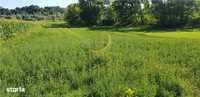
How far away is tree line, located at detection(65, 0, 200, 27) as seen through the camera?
70062 mm

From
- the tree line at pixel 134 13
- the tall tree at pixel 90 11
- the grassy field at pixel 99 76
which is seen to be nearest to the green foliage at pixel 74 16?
the tree line at pixel 134 13

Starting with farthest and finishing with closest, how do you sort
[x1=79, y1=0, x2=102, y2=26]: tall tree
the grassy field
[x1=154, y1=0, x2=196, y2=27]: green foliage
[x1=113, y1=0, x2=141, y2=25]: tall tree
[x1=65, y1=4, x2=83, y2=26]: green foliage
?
[x1=65, y1=4, x2=83, y2=26]: green foliage → [x1=79, y1=0, x2=102, y2=26]: tall tree → [x1=113, y1=0, x2=141, y2=25]: tall tree → [x1=154, y1=0, x2=196, y2=27]: green foliage → the grassy field

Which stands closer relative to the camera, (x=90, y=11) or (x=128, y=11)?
(x=128, y=11)

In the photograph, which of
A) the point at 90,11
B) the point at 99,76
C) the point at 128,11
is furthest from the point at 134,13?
the point at 99,76

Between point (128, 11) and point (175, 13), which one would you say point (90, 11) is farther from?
point (175, 13)

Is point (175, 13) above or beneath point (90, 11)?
beneath

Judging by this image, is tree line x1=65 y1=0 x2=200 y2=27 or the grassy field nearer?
the grassy field

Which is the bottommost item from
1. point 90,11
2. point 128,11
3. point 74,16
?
point 74,16

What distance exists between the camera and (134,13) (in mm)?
83750

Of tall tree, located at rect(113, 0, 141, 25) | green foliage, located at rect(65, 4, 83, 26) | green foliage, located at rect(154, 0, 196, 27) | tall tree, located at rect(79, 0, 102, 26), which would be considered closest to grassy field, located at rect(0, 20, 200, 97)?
green foliage, located at rect(154, 0, 196, 27)

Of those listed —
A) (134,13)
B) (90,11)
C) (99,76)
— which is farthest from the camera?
(90,11)

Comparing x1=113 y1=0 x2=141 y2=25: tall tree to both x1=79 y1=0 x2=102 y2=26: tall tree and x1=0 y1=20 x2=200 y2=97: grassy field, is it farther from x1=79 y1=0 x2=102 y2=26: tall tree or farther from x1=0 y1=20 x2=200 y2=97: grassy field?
x1=0 y1=20 x2=200 y2=97: grassy field

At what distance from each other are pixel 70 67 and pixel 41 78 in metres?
1.82

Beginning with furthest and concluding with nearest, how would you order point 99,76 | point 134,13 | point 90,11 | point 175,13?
point 90,11 < point 134,13 < point 175,13 < point 99,76
